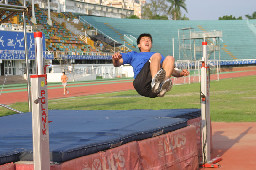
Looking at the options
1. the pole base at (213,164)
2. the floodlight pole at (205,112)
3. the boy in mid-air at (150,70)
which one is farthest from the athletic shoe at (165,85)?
the pole base at (213,164)

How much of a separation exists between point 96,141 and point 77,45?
4803 centimetres

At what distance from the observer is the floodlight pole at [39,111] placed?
3.21 m

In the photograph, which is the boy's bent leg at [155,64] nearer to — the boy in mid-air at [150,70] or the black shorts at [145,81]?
the boy in mid-air at [150,70]

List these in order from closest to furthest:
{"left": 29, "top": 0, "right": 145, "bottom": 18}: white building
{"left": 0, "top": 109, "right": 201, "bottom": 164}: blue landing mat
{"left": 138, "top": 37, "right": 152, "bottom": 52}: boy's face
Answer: {"left": 0, "top": 109, "right": 201, "bottom": 164}: blue landing mat < {"left": 138, "top": 37, "right": 152, "bottom": 52}: boy's face < {"left": 29, "top": 0, "right": 145, "bottom": 18}: white building

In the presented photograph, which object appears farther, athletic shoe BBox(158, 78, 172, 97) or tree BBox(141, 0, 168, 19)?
tree BBox(141, 0, 168, 19)

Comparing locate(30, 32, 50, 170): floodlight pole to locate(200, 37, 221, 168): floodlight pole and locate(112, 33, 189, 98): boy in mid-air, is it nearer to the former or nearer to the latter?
locate(112, 33, 189, 98): boy in mid-air

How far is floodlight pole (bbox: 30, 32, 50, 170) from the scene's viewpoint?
321cm

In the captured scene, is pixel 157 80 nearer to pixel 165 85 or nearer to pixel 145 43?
pixel 165 85

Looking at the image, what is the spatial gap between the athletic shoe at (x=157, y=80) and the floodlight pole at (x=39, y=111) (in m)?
2.52

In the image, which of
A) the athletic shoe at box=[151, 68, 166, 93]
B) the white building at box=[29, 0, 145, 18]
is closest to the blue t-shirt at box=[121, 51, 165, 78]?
the athletic shoe at box=[151, 68, 166, 93]

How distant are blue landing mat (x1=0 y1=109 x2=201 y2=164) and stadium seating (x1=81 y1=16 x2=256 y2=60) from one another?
55072mm

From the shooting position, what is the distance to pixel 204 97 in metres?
6.77

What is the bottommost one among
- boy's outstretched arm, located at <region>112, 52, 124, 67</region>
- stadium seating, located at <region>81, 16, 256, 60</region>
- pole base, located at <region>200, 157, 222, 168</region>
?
pole base, located at <region>200, 157, 222, 168</region>

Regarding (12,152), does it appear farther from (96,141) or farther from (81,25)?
(81,25)
